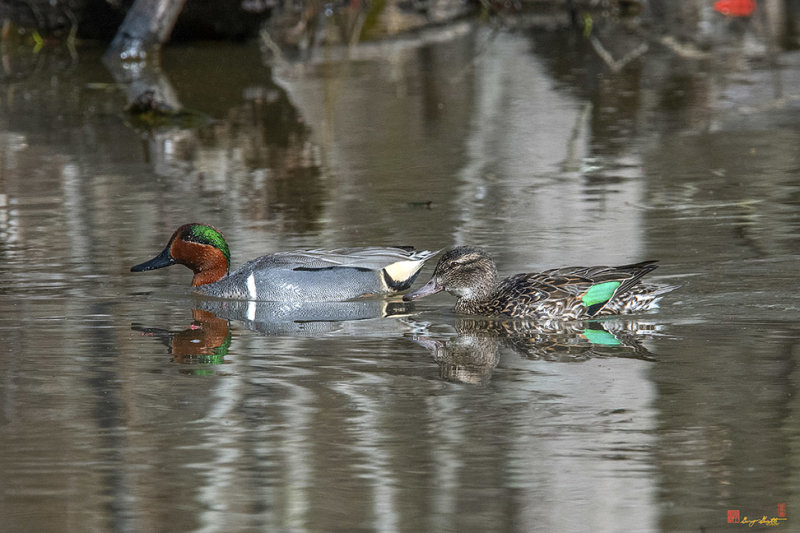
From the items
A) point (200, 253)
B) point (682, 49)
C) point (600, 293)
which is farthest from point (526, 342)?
point (682, 49)

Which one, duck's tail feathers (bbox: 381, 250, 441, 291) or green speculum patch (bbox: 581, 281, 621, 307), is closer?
green speculum patch (bbox: 581, 281, 621, 307)

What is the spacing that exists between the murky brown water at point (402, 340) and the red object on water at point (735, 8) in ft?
38.4

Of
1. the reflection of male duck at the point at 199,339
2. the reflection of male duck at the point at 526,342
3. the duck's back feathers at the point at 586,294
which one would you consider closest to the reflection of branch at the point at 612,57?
the duck's back feathers at the point at 586,294

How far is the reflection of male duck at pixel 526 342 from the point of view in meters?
7.33

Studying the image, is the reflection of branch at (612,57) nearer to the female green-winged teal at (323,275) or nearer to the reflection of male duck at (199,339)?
the female green-winged teal at (323,275)

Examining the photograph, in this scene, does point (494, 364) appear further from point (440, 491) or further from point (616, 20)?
point (616, 20)

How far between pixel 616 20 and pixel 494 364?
70.2ft

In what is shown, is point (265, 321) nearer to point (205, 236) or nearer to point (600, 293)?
point (205, 236)

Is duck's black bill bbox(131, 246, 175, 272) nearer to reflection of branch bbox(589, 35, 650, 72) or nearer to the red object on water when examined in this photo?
reflection of branch bbox(589, 35, 650, 72)

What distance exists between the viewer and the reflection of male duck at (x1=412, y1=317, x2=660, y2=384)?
7.33 meters

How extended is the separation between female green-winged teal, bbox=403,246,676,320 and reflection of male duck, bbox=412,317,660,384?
8 cm

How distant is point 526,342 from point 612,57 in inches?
588

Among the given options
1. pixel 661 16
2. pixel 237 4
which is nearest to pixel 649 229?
pixel 237 4

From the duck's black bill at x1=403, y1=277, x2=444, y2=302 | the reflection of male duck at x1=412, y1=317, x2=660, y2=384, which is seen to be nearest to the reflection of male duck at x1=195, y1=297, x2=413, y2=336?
the duck's black bill at x1=403, y1=277, x2=444, y2=302
